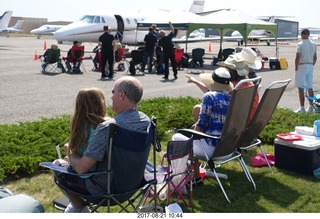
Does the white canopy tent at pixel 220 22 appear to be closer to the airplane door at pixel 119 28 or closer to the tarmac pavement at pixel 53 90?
the tarmac pavement at pixel 53 90

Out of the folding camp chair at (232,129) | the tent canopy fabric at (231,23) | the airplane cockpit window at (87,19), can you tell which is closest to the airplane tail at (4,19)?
the airplane cockpit window at (87,19)

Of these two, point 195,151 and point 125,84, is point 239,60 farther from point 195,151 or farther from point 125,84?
point 125,84

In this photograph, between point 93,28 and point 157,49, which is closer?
point 157,49

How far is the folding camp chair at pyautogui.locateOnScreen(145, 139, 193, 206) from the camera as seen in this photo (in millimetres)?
4561

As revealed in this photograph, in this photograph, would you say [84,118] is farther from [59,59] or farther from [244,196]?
[59,59]

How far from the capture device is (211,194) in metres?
5.28

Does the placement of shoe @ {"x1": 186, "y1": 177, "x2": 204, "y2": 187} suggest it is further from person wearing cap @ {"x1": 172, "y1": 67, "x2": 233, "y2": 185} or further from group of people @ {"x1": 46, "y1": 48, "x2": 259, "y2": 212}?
group of people @ {"x1": 46, "y1": 48, "x2": 259, "y2": 212}

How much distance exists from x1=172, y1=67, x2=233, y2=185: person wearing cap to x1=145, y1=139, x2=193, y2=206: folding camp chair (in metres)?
0.33

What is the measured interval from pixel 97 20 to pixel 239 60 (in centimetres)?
2394

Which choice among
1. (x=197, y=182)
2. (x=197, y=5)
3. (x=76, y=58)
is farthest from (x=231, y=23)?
(x=197, y=5)

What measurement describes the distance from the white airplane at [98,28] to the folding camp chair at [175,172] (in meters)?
23.7

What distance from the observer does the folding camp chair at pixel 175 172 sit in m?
4.56

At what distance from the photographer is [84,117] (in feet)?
12.6

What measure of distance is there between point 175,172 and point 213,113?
90 cm
